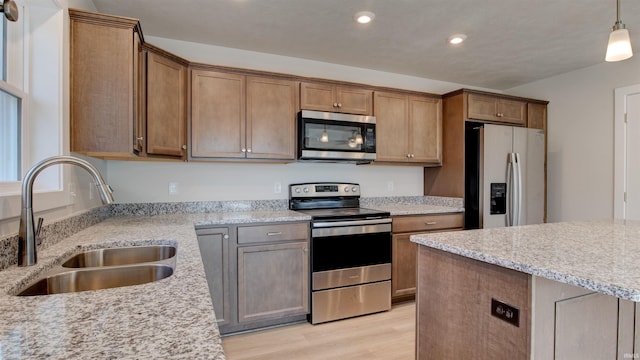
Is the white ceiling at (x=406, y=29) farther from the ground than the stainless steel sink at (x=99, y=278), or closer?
farther from the ground

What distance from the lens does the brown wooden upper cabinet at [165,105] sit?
223 centimetres

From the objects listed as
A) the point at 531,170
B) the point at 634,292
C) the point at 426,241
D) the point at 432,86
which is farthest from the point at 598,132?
the point at 634,292

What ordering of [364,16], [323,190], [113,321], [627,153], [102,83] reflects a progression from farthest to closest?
[323,190] → [627,153] → [364,16] → [102,83] → [113,321]

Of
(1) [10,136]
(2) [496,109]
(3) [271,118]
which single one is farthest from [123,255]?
(2) [496,109]

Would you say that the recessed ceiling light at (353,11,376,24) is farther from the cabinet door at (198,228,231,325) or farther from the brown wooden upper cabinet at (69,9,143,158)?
the cabinet door at (198,228,231,325)

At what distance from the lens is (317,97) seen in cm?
302

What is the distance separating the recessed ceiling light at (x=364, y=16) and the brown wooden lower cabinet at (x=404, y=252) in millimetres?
1695

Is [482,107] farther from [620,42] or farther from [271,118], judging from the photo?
[271,118]

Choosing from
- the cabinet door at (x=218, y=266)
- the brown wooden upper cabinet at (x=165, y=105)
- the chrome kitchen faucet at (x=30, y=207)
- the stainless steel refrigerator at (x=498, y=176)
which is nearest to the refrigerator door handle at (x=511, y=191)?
the stainless steel refrigerator at (x=498, y=176)

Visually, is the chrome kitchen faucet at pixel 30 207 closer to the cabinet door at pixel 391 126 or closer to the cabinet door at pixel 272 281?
the cabinet door at pixel 272 281

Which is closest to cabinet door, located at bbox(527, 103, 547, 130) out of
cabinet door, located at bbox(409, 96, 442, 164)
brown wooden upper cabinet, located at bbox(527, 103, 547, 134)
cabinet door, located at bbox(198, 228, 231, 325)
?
brown wooden upper cabinet, located at bbox(527, 103, 547, 134)

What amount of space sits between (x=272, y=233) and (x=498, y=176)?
2.37 metres

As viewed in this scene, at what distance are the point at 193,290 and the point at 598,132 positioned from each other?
13.8 feet

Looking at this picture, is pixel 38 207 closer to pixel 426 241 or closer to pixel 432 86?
pixel 426 241
